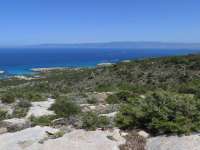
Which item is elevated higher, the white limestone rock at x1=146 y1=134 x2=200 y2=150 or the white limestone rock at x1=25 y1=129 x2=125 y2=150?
the white limestone rock at x1=146 y1=134 x2=200 y2=150

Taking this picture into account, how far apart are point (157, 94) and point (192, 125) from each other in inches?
72.8

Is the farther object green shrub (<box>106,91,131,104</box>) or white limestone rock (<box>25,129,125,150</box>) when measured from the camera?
green shrub (<box>106,91,131,104</box>)

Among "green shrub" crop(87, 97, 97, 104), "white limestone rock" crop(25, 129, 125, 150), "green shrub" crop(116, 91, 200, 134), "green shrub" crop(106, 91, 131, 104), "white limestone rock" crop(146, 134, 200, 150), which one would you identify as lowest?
"green shrub" crop(87, 97, 97, 104)

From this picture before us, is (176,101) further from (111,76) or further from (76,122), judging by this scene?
(111,76)

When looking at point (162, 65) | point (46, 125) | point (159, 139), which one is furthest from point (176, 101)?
point (162, 65)

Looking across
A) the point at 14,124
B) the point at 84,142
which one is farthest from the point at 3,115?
the point at 84,142

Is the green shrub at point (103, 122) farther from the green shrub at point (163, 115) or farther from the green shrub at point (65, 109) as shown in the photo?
the green shrub at point (65, 109)

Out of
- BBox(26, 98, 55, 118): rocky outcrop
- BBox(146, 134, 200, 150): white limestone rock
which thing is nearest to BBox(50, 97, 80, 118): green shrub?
BBox(26, 98, 55, 118): rocky outcrop

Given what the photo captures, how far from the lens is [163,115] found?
10391mm

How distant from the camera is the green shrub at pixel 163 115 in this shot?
32.6ft

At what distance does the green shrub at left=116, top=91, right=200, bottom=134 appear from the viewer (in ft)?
32.6

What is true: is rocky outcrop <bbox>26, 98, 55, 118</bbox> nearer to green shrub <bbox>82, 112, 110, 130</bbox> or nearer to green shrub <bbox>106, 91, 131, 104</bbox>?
green shrub <bbox>106, 91, 131, 104</bbox>

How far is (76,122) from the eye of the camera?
11516 millimetres

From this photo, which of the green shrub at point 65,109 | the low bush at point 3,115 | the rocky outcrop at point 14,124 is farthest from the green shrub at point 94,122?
the low bush at point 3,115
